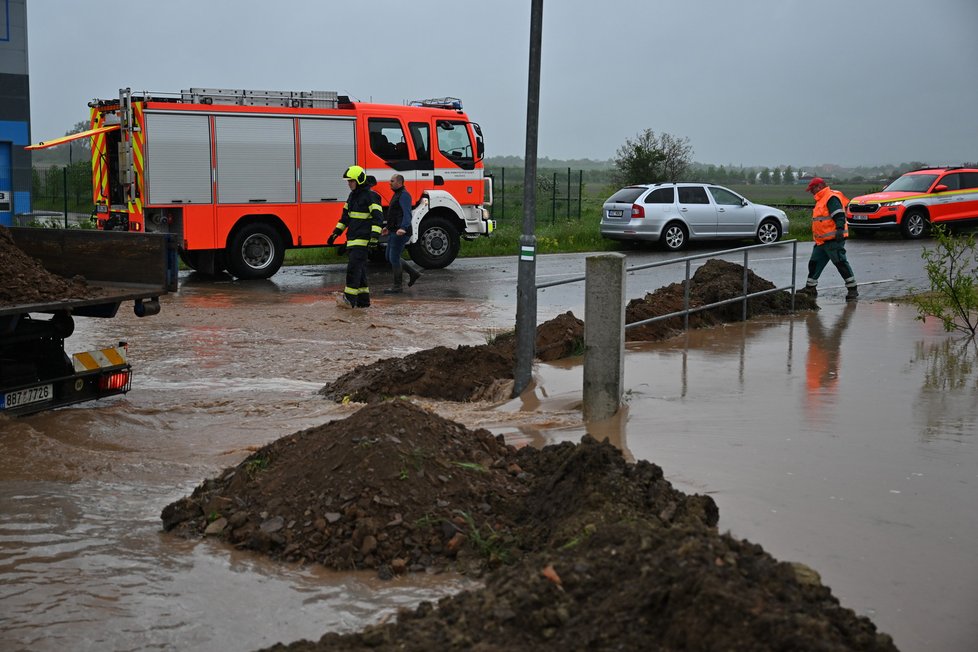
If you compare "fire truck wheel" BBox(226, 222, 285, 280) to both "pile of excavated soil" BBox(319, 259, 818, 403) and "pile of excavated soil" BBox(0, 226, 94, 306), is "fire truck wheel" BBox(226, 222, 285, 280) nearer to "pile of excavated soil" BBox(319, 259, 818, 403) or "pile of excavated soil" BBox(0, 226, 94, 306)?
"pile of excavated soil" BBox(319, 259, 818, 403)

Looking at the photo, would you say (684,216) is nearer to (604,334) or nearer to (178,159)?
(178,159)

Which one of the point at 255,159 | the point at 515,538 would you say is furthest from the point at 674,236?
the point at 515,538

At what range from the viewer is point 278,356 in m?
11.5

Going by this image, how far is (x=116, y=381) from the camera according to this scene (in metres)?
8.86

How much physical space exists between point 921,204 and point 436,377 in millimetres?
20093

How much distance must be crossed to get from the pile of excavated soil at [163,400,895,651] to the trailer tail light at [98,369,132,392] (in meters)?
3.06

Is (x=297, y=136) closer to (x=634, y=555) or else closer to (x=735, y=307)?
(x=735, y=307)

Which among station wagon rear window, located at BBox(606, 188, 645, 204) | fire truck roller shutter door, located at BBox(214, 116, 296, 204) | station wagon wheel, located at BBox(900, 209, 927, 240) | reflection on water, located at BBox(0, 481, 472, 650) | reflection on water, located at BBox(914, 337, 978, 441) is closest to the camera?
reflection on water, located at BBox(0, 481, 472, 650)

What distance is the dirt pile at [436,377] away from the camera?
9562mm

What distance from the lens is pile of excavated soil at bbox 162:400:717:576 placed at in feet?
17.0

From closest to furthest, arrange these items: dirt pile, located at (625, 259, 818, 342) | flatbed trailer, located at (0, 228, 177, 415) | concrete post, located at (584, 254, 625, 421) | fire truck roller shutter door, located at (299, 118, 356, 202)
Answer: concrete post, located at (584, 254, 625, 421), flatbed trailer, located at (0, 228, 177, 415), dirt pile, located at (625, 259, 818, 342), fire truck roller shutter door, located at (299, 118, 356, 202)

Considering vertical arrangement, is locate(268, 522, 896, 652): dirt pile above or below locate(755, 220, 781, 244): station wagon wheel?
below

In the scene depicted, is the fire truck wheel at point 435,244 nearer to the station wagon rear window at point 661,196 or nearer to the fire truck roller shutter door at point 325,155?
the fire truck roller shutter door at point 325,155

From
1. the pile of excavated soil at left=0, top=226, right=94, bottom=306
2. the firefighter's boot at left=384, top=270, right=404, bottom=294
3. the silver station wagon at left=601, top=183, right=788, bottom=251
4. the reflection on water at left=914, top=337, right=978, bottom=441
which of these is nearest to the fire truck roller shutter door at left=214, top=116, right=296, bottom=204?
the firefighter's boot at left=384, top=270, right=404, bottom=294
